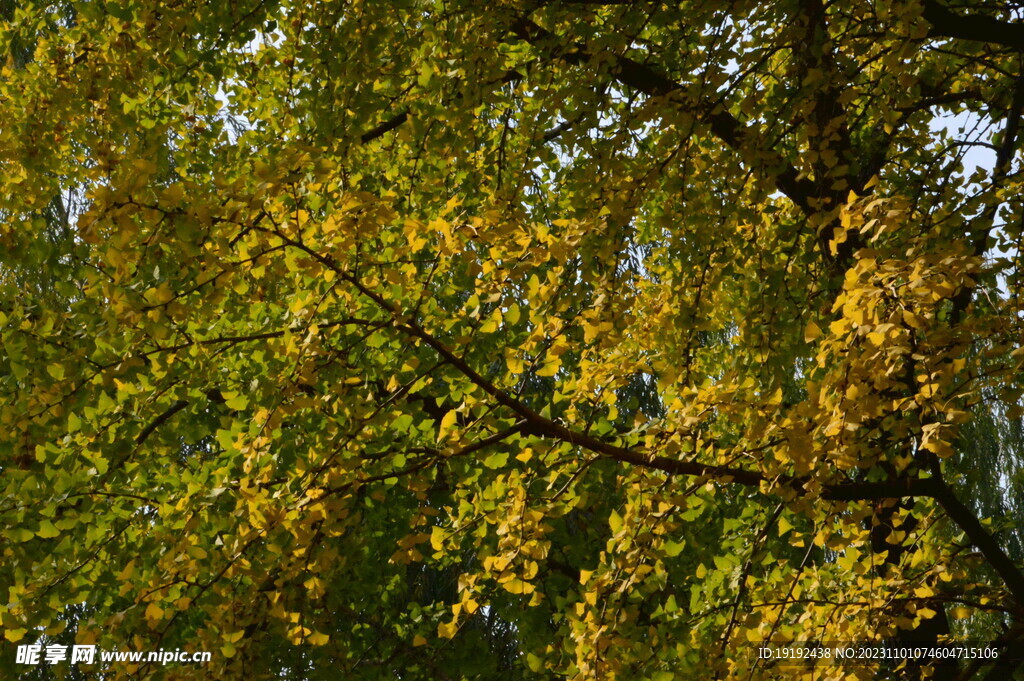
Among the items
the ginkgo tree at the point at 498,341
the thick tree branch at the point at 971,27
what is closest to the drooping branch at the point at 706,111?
the ginkgo tree at the point at 498,341

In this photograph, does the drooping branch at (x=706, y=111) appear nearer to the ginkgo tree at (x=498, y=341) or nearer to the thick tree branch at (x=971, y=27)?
the ginkgo tree at (x=498, y=341)

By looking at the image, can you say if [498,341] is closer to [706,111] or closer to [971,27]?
[706,111]

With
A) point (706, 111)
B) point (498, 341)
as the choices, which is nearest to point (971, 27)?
point (706, 111)

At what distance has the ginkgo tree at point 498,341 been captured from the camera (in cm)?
215

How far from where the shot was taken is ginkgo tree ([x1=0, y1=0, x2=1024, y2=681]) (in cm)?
215

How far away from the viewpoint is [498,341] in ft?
12.3

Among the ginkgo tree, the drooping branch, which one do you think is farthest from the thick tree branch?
the drooping branch

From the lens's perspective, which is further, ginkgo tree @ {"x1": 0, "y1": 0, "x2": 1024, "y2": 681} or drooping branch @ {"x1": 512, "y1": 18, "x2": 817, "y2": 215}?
drooping branch @ {"x1": 512, "y1": 18, "x2": 817, "y2": 215}

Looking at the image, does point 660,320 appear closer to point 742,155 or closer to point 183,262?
point 742,155

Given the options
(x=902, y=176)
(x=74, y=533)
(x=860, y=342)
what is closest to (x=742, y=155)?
(x=902, y=176)

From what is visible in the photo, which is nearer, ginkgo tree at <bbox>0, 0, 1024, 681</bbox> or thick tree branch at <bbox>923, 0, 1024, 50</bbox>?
ginkgo tree at <bbox>0, 0, 1024, 681</bbox>

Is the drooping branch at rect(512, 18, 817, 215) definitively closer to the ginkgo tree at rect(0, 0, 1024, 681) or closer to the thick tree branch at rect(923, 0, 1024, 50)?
the ginkgo tree at rect(0, 0, 1024, 681)

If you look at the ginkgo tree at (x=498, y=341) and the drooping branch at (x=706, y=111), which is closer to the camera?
the ginkgo tree at (x=498, y=341)

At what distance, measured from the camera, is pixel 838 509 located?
220 cm
